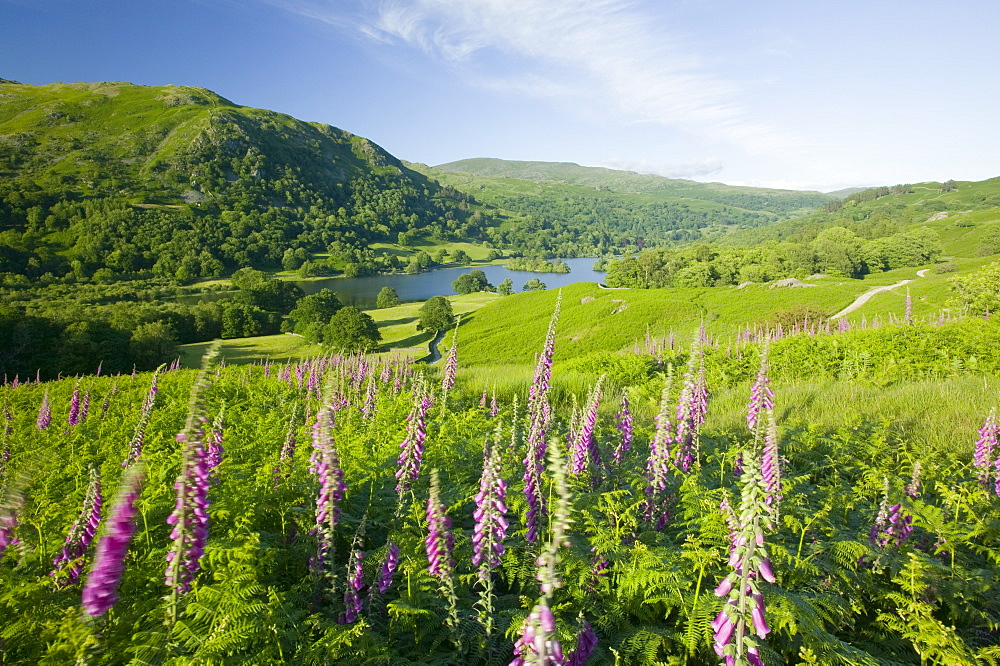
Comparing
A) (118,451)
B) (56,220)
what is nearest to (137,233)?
(56,220)

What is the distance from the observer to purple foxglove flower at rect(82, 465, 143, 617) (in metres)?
2.29

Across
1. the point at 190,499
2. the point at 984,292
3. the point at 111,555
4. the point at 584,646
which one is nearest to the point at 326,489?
the point at 190,499

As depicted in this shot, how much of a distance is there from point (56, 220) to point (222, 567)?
672ft

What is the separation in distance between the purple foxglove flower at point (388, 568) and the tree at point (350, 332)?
151ft

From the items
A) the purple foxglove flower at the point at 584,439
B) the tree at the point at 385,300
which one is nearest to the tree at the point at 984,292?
the purple foxglove flower at the point at 584,439

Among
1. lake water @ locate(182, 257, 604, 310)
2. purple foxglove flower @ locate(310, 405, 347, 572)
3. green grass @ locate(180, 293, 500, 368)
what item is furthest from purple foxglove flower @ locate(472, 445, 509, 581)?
lake water @ locate(182, 257, 604, 310)

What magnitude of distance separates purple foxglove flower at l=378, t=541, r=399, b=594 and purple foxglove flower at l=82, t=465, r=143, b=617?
1.93 metres

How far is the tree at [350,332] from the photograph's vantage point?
50.0 m

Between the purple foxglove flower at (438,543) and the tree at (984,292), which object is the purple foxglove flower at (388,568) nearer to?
the purple foxglove flower at (438,543)

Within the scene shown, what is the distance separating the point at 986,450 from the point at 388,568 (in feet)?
27.2

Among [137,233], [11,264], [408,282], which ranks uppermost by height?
[137,233]

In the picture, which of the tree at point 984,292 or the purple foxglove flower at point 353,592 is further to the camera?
the tree at point 984,292

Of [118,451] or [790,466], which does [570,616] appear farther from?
[118,451]

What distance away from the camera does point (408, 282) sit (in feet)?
559
